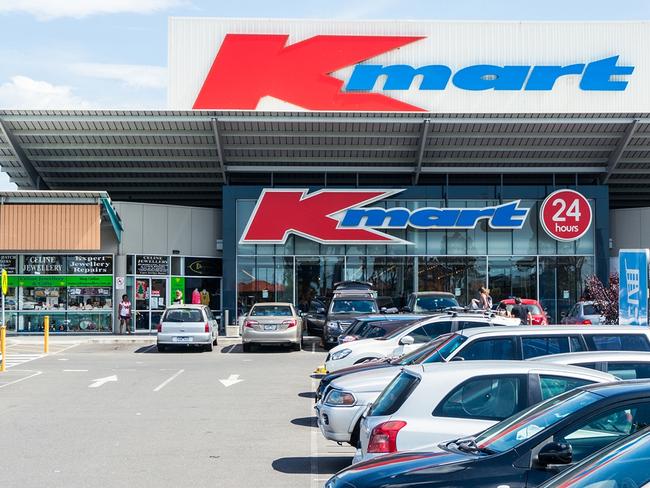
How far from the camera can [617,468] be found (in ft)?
13.7

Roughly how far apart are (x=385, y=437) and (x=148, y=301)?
89.4 feet

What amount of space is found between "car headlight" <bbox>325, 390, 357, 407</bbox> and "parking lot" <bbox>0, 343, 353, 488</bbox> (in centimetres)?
83

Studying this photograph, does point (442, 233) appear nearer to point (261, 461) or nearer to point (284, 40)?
point (284, 40)

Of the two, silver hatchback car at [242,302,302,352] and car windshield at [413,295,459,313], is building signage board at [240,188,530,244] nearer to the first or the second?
silver hatchback car at [242,302,302,352]

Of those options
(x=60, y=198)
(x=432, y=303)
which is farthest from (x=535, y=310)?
(x=60, y=198)

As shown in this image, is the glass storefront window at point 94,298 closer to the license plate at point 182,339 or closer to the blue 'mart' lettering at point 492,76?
the license plate at point 182,339

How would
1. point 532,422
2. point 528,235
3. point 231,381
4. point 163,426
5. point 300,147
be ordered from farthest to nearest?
point 528,235 < point 300,147 < point 231,381 < point 163,426 < point 532,422

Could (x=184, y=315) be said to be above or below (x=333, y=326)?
above

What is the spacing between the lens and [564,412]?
5.85 metres

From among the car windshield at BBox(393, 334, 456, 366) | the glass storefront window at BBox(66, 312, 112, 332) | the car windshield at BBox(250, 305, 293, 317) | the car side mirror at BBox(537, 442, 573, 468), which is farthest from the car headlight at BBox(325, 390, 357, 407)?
the glass storefront window at BBox(66, 312, 112, 332)

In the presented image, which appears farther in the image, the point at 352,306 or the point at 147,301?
the point at 147,301

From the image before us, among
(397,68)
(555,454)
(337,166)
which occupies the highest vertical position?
(397,68)

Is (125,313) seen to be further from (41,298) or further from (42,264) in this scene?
(42,264)

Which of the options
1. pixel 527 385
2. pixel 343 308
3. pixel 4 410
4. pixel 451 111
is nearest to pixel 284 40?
pixel 451 111
